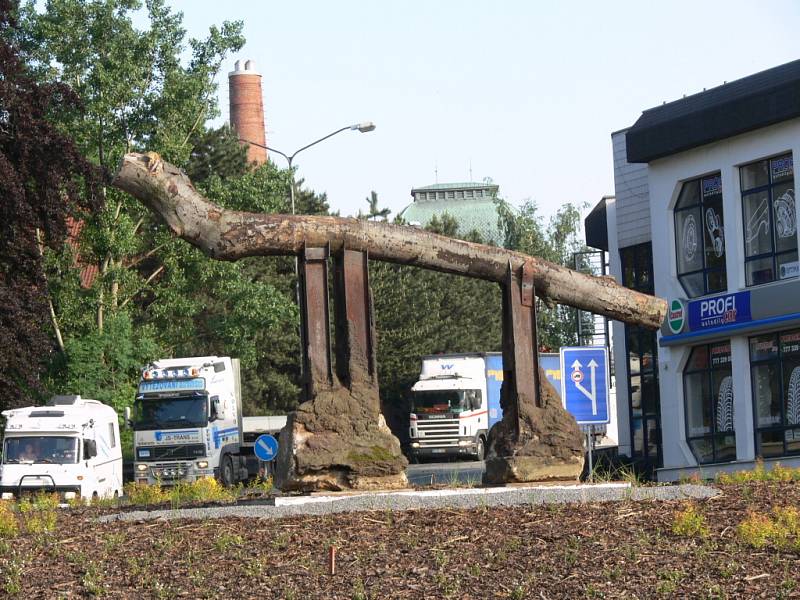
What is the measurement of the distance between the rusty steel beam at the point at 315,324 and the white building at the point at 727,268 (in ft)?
54.7

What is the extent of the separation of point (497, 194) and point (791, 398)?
60036mm

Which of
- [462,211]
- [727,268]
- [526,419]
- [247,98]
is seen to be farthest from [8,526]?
[462,211]

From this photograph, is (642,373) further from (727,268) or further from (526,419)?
(526,419)

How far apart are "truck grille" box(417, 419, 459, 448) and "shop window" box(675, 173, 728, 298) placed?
18.4m

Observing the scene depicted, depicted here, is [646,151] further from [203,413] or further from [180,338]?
[180,338]

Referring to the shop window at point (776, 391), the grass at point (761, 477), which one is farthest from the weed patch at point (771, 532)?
the shop window at point (776, 391)

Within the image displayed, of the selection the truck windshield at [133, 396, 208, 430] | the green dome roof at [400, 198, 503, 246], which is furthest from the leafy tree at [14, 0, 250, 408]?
the green dome roof at [400, 198, 503, 246]

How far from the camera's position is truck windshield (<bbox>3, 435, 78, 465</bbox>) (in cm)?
3011

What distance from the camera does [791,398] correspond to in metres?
29.0

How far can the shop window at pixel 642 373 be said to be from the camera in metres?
37.9

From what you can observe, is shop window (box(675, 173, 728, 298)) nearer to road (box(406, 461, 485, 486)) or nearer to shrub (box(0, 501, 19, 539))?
Result: road (box(406, 461, 485, 486))

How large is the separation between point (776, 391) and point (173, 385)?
14.6 m

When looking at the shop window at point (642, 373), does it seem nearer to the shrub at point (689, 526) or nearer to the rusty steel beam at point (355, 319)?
the rusty steel beam at point (355, 319)

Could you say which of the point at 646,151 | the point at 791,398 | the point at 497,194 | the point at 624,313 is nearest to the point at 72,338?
the point at 646,151
